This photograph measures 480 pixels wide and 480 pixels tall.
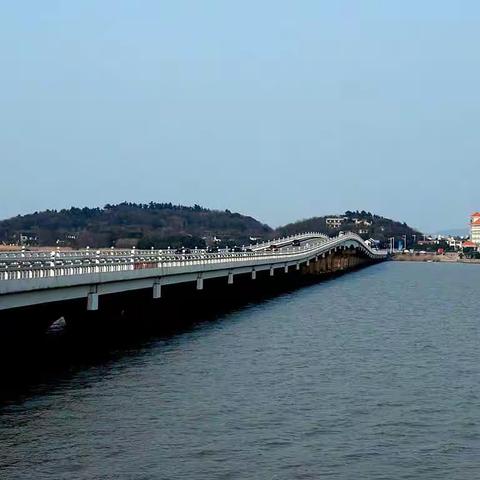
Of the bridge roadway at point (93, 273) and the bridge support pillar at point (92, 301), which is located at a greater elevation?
the bridge roadway at point (93, 273)

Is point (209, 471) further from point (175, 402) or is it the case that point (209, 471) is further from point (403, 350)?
point (403, 350)

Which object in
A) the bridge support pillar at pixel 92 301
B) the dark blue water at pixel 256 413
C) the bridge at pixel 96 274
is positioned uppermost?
the bridge at pixel 96 274

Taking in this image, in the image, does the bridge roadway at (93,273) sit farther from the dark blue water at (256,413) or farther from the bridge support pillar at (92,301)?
the dark blue water at (256,413)

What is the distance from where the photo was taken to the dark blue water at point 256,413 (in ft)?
74.3

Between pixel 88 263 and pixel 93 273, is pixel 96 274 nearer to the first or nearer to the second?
pixel 93 273

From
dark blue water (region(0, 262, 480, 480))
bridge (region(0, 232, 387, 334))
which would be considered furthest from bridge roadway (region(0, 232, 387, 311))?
dark blue water (region(0, 262, 480, 480))

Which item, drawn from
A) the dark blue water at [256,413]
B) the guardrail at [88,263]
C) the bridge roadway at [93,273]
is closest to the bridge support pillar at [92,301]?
the bridge roadway at [93,273]

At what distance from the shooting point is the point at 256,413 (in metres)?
28.4

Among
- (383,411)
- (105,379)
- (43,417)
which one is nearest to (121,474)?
(43,417)

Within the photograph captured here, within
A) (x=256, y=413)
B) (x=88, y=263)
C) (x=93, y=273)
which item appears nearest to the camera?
(x=256, y=413)

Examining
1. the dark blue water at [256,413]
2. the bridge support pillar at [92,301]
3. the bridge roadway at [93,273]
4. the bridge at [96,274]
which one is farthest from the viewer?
the bridge support pillar at [92,301]

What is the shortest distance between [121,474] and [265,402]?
9288mm

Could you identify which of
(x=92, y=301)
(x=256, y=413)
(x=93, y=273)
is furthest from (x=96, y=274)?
(x=256, y=413)

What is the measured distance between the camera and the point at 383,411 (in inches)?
1144
